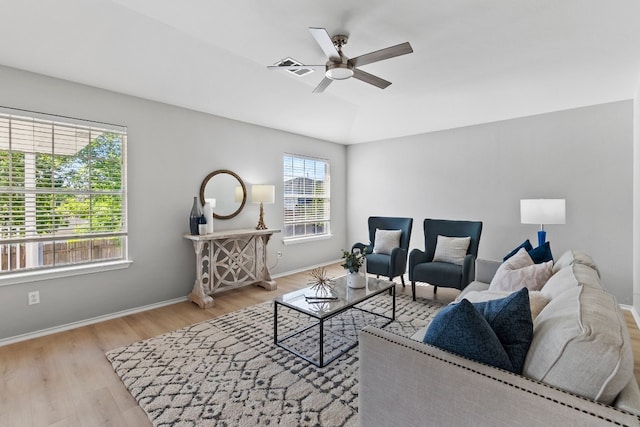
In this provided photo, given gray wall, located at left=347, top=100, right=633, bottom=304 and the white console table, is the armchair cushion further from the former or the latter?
the white console table

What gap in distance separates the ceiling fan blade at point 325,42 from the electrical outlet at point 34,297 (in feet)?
11.1

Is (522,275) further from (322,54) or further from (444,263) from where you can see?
(322,54)

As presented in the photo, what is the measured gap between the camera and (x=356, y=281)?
2.95m

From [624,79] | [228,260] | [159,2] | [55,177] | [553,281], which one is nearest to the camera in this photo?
[553,281]

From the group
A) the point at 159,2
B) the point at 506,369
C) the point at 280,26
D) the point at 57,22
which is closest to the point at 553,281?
the point at 506,369

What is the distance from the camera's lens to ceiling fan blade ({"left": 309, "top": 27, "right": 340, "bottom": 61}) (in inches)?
83.4

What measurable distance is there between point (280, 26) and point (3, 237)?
308 cm

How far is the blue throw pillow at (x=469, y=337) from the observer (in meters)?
1.08

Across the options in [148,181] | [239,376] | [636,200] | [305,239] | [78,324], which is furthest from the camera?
[305,239]

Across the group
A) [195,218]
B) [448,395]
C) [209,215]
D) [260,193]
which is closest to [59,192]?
[195,218]

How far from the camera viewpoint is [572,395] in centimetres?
90

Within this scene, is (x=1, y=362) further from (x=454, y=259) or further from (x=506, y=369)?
(x=454, y=259)

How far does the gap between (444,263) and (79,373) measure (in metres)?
3.70

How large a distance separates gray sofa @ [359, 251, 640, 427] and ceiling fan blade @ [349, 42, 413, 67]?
6.04 ft
